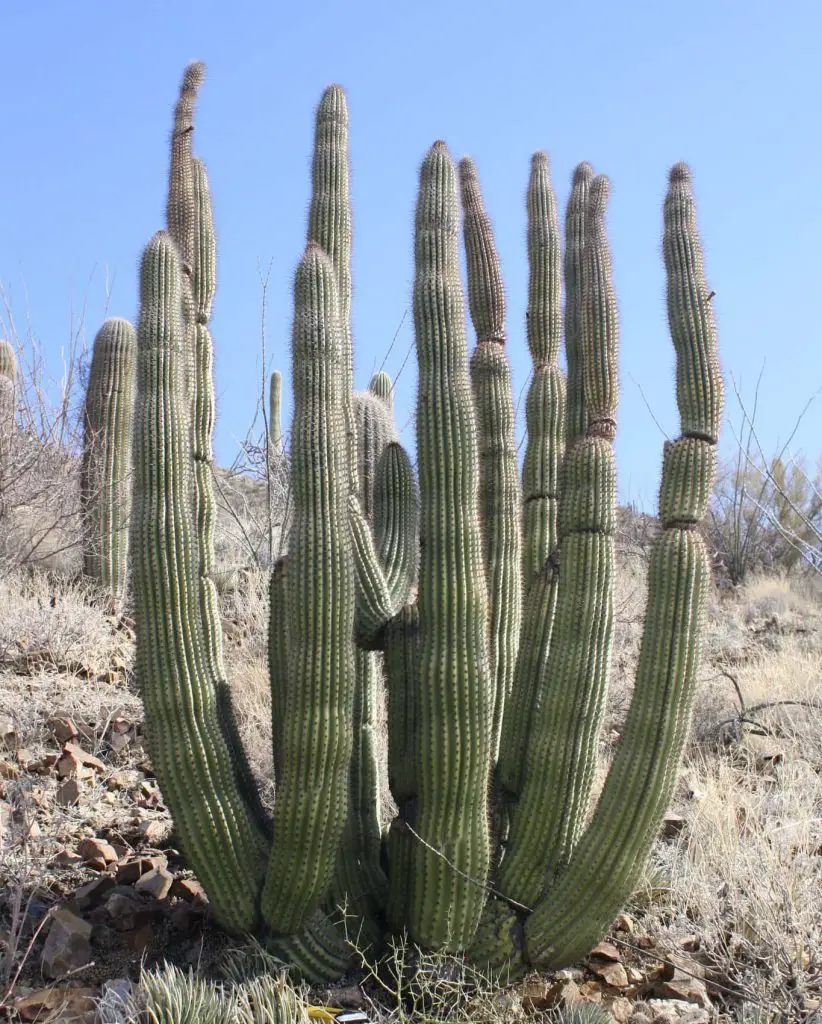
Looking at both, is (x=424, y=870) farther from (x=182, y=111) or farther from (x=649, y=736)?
(x=182, y=111)

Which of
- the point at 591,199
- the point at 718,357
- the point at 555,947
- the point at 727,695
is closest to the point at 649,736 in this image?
the point at 555,947

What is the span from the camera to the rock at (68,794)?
6.57 metres

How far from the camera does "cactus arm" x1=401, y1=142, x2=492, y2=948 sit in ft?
15.7

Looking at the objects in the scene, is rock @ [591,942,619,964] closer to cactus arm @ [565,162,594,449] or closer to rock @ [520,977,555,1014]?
rock @ [520,977,555,1014]

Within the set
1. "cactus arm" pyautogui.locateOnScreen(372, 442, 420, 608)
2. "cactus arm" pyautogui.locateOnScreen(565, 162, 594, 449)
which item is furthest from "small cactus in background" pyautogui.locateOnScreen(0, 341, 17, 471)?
"cactus arm" pyautogui.locateOnScreen(565, 162, 594, 449)

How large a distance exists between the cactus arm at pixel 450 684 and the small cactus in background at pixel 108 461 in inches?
232

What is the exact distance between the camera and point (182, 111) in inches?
245

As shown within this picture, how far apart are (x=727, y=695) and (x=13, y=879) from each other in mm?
6349

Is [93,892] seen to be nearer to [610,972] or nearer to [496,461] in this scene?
[610,972]


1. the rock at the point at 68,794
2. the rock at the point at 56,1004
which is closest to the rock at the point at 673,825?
the rock at the point at 68,794

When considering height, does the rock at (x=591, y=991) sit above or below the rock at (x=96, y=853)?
below

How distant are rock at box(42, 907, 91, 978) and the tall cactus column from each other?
1.43m

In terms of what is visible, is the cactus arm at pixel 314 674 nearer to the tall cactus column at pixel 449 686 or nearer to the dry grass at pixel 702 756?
the tall cactus column at pixel 449 686

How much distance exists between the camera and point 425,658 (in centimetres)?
482
